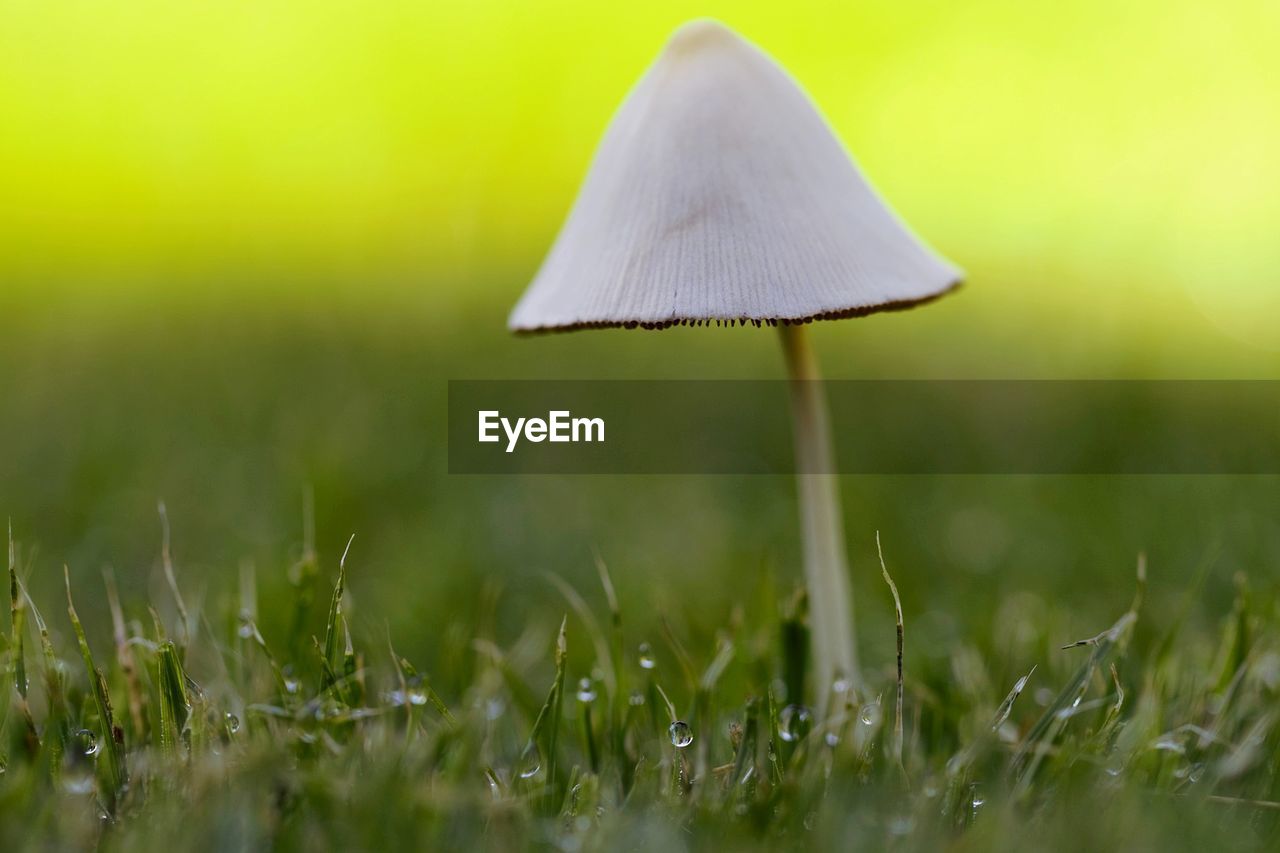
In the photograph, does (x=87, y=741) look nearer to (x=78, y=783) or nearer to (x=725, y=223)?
(x=78, y=783)

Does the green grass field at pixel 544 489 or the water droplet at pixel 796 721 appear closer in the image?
the green grass field at pixel 544 489

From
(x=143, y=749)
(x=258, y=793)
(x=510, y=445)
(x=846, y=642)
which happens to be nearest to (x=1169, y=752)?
(x=846, y=642)

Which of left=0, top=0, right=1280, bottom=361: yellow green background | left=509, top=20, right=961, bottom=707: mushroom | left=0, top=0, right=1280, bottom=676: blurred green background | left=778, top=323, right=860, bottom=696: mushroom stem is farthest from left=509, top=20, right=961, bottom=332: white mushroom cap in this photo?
left=0, top=0, right=1280, bottom=361: yellow green background

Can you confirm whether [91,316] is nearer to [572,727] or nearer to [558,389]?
[558,389]

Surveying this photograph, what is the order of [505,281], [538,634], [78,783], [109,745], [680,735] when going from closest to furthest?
[78,783]
[109,745]
[680,735]
[538,634]
[505,281]

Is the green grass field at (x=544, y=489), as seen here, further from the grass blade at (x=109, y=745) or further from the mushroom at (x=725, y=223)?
the mushroom at (x=725, y=223)

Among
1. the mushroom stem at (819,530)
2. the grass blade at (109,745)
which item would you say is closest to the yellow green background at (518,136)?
the mushroom stem at (819,530)

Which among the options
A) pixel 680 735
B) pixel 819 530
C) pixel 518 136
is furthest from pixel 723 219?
pixel 518 136
